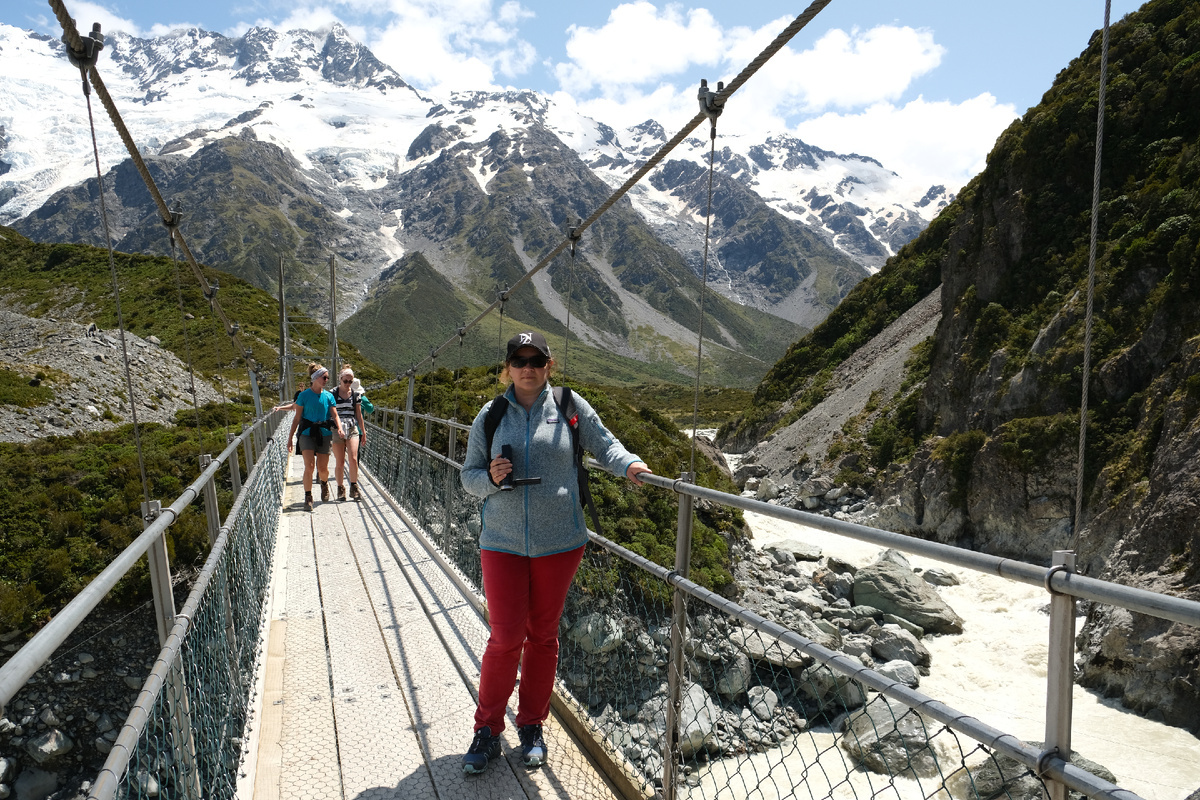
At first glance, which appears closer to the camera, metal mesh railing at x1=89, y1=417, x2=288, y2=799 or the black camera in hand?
metal mesh railing at x1=89, y1=417, x2=288, y2=799

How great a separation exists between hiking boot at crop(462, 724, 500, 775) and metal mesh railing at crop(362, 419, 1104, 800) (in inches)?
18.3

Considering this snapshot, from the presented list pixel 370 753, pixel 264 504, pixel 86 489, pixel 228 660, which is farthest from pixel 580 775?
pixel 86 489

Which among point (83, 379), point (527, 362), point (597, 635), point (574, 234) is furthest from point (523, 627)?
point (83, 379)

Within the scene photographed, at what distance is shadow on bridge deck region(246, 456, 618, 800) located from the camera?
2641 mm

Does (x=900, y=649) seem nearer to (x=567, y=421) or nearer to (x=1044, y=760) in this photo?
(x=567, y=421)

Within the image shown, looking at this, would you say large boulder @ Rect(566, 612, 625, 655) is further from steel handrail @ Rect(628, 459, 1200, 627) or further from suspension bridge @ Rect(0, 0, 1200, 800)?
steel handrail @ Rect(628, 459, 1200, 627)

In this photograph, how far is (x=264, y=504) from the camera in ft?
19.7

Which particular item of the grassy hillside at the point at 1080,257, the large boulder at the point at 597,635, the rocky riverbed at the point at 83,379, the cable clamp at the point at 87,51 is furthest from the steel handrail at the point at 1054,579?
the rocky riverbed at the point at 83,379

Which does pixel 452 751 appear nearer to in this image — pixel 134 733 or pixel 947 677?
pixel 134 733

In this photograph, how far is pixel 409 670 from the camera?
3.62 meters

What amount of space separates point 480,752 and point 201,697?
98cm

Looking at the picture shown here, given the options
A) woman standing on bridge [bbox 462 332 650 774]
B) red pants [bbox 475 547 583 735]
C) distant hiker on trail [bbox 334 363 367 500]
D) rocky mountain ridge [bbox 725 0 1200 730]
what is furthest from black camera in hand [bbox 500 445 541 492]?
rocky mountain ridge [bbox 725 0 1200 730]

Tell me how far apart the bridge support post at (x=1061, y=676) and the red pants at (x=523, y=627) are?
163 cm

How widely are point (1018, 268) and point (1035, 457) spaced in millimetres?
7917
